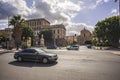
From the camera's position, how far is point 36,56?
63.7 feet

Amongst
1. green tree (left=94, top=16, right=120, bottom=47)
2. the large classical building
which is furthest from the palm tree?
the large classical building

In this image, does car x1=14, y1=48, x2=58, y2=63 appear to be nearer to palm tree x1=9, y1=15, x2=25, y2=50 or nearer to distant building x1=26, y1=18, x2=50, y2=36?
palm tree x1=9, y1=15, x2=25, y2=50

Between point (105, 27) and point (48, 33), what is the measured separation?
42.1m

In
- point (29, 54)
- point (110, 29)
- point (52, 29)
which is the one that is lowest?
point (29, 54)

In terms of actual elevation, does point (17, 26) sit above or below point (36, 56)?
above

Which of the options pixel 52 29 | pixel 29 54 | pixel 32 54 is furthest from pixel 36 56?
pixel 52 29

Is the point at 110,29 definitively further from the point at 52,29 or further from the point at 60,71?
the point at 52,29

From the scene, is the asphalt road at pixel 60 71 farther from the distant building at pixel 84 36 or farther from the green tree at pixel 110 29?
the distant building at pixel 84 36

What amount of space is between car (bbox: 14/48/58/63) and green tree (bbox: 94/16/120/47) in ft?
157

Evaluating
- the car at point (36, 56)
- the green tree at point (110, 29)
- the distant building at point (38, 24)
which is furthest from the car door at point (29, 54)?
the distant building at point (38, 24)

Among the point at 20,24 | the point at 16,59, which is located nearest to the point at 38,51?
the point at 16,59

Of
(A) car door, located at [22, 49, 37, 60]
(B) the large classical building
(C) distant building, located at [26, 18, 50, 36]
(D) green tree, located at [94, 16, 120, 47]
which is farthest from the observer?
(C) distant building, located at [26, 18, 50, 36]

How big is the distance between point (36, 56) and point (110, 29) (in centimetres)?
4973

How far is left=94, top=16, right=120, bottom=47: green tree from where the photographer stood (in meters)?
63.9
